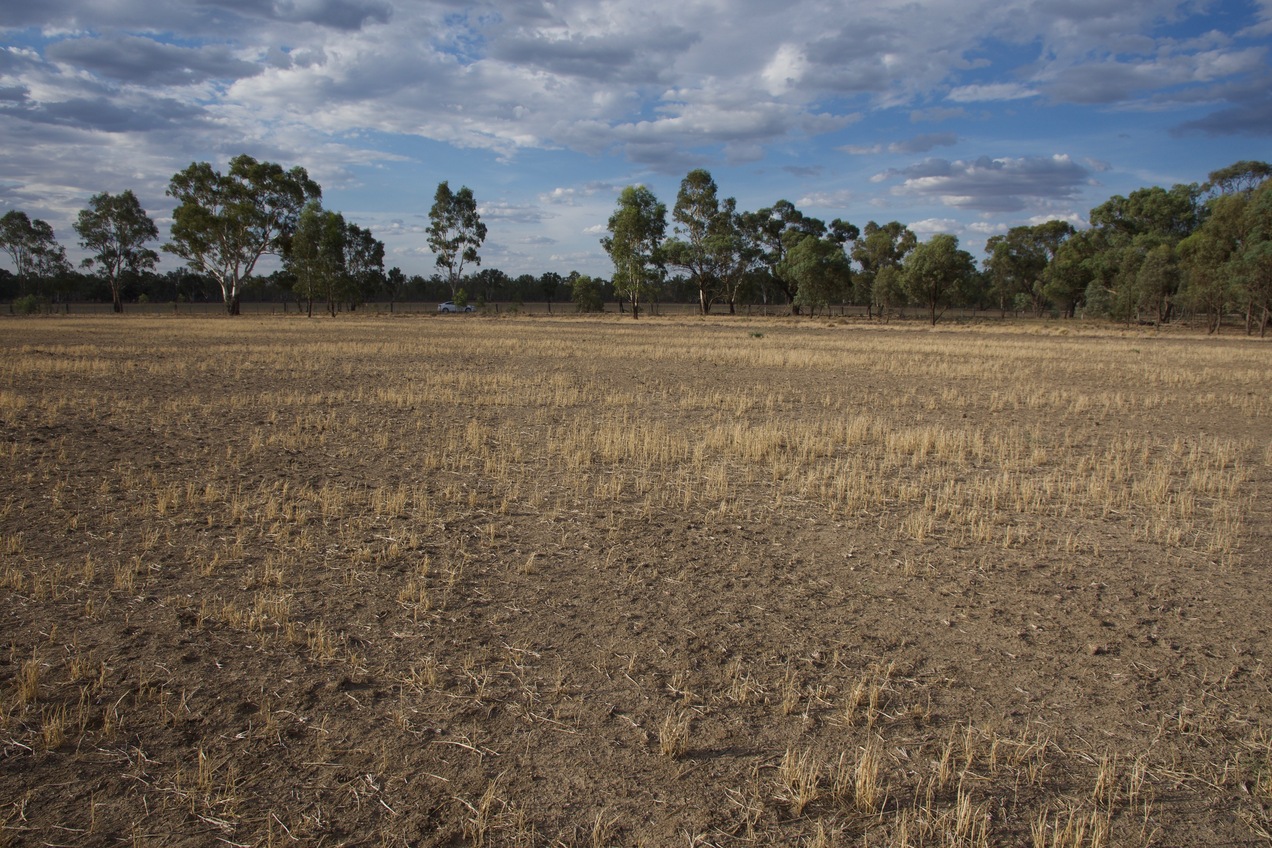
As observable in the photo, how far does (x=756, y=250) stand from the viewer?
97312mm

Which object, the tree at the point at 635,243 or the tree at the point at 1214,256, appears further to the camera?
the tree at the point at 635,243

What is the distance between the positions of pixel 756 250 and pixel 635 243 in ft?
69.6

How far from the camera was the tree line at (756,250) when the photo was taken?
67.3m

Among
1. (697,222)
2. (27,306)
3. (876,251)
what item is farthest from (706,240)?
(27,306)

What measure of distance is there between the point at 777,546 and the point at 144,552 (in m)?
6.67

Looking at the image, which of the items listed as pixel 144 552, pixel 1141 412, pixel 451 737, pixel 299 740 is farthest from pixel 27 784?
pixel 1141 412

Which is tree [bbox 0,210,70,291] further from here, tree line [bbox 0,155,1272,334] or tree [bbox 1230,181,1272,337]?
tree [bbox 1230,181,1272,337]

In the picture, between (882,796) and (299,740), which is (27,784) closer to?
(299,740)

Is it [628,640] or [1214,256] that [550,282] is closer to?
[1214,256]

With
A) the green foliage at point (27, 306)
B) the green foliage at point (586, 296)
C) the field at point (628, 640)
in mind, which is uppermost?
the green foliage at point (586, 296)

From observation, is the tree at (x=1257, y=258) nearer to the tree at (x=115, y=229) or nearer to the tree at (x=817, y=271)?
the tree at (x=817, y=271)

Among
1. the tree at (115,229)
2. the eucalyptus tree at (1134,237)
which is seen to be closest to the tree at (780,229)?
the eucalyptus tree at (1134,237)

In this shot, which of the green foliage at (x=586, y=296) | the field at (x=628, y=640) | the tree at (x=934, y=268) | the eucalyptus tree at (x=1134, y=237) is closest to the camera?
the field at (x=628, y=640)

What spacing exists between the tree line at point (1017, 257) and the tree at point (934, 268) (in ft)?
0.48
